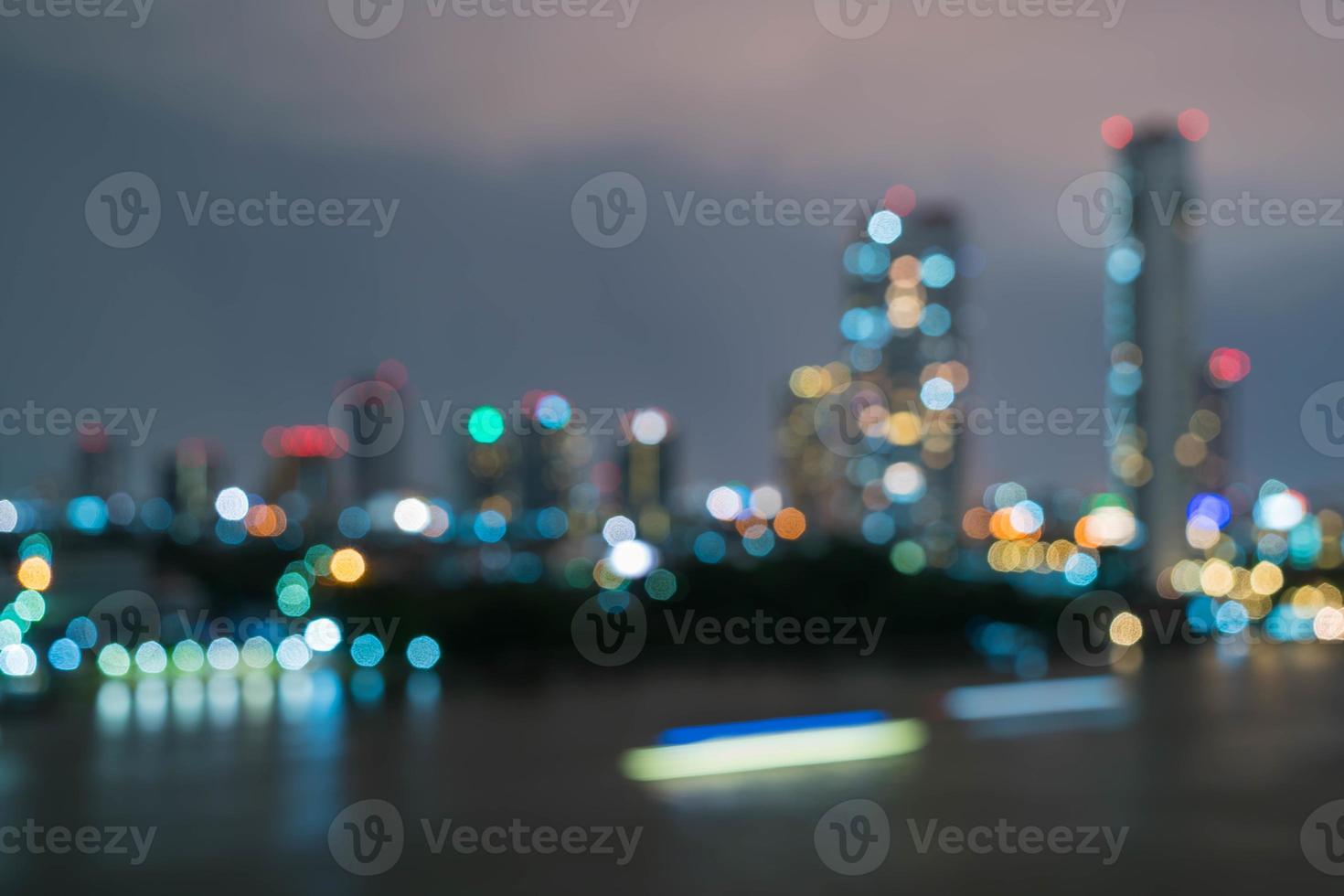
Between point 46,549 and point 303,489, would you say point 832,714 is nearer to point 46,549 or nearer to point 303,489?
point 46,549

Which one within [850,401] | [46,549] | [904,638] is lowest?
[904,638]

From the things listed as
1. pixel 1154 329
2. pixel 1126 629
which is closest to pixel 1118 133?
pixel 1154 329

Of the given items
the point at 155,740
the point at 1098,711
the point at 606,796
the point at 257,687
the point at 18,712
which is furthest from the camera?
the point at 257,687

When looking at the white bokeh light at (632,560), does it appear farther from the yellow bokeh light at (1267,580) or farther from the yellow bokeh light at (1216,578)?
the yellow bokeh light at (1216,578)

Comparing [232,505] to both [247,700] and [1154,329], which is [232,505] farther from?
[1154,329]

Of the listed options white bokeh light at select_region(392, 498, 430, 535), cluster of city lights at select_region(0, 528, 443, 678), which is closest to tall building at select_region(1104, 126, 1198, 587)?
white bokeh light at select_region(392, 498, 430, 535)

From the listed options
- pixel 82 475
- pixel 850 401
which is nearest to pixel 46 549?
pixel 82 475
